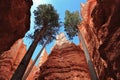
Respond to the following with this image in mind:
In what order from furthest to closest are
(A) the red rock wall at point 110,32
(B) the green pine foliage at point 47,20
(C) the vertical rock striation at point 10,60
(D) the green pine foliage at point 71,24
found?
1. (D) the green pine foliage at point 71,24
2. (C) the vertical rock striation at point 10,60
3. (B) the green pine foliage at point 47,20
4. (A) the red rock wall at point 110,32

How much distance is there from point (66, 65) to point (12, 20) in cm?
1416

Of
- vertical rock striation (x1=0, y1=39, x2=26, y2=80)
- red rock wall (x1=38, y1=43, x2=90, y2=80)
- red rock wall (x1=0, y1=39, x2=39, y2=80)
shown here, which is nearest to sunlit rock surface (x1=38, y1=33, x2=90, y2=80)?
red rock wall (x1=38, y1=43, x2=90, y2=80)

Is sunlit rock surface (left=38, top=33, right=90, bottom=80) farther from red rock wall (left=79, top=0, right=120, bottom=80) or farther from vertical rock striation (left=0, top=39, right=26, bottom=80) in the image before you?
red rock wall (left=79, top=0, right=120, bottom=80)

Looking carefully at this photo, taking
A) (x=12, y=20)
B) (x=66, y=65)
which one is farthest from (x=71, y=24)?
(x=12, y=20)

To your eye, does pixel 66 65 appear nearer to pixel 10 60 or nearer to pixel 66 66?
pixel 66 66

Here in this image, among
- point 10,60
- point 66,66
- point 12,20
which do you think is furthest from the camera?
point 10,60

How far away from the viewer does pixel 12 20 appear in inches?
641

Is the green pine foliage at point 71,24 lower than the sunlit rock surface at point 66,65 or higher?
higher

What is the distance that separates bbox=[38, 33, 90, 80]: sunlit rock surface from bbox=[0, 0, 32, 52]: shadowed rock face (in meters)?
10.7

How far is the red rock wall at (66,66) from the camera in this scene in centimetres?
2762

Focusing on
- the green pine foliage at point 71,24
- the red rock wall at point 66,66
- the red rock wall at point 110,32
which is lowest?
the red rock wall at point 110,32

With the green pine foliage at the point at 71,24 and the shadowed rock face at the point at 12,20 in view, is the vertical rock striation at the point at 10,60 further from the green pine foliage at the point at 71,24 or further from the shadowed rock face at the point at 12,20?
the shadowed rock face at the point at 12,20

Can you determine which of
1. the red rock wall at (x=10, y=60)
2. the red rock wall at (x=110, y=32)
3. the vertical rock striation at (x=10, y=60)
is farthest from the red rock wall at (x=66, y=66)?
the red rock wall at (x=110, y=32)

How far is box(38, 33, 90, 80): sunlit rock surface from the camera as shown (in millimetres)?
27641
